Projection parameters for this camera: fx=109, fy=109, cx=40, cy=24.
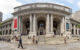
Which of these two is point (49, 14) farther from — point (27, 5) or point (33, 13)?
point (27, 5)

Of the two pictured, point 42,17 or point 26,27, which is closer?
point 42,17

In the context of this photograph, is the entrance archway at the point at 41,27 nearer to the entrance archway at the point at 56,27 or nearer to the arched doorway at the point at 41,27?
the arched doorway at the point at 41,27

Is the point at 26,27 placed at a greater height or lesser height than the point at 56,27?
greater

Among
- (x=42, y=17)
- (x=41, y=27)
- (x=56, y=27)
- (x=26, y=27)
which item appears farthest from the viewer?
(x=56, y=27)

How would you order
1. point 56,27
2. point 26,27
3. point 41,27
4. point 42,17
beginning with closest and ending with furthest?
point 42,17
point 41,27
point 26,27
point 56,27

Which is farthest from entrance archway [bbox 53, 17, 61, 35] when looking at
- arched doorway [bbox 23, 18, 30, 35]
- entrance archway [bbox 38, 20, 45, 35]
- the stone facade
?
arched doorway [bbox 23, 18, 30, 35]

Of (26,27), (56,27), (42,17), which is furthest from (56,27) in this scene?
(26,27)

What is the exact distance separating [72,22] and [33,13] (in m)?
32.8

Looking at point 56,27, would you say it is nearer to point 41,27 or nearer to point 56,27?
point 56,27

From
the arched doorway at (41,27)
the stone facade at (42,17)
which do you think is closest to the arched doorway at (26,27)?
the stone facade at (42,17)

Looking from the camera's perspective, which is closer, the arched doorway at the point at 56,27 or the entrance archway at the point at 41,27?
the arched doorway at the point at 56,27

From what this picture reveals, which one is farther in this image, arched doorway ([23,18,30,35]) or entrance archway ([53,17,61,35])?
entrance archway ([53,17,61,35])

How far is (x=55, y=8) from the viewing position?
47156 millimetres

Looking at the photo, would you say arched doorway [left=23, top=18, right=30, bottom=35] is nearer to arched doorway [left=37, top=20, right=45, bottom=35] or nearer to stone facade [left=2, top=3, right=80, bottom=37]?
stone facade [left=2, top=3, right=80, bottom=37]
